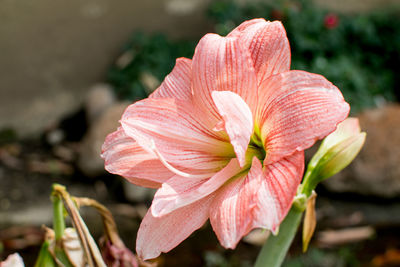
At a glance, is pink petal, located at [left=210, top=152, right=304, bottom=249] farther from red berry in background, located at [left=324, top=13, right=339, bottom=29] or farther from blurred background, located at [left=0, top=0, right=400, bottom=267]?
red berry in background, located at [left=324, top=13, right=339, bottom=29]

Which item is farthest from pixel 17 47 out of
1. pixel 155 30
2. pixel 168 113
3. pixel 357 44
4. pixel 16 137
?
pixel 168 113

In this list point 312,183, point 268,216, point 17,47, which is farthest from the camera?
point 17,47

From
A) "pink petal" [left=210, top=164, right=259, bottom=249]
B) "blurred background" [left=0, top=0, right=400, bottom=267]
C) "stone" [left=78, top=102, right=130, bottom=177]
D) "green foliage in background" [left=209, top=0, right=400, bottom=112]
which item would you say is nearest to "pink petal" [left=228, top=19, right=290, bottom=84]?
"pink petal" [left=210, top=164, right=259, bottom=249]

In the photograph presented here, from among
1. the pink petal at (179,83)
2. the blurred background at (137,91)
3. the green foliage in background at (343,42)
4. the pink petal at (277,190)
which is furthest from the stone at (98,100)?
the pink petal at (277,190)

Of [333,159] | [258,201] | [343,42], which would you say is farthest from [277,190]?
[343,42]

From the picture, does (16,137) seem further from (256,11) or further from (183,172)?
(183,172)

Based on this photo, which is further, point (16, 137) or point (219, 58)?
point (16, 137)

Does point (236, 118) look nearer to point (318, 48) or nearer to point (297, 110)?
point (297, 110)
